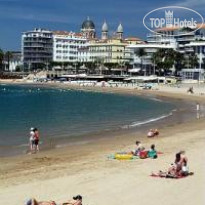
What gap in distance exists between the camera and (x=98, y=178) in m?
15.9

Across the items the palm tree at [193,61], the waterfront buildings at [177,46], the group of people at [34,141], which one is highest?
the waterfront buildings at [177,46]

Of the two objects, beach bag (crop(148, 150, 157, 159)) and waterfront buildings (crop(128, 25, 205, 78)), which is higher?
waterfront buildings (crop(128, 25, 205, 78))

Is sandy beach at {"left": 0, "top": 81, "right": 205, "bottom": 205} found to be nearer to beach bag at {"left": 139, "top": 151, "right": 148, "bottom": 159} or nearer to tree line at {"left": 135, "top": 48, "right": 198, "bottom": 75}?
beach bag at {"left": 139, "top": 151, "right": 148, "bottom": 159}

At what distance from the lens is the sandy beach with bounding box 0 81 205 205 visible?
1341 cm

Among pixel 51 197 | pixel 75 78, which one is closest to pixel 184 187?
pixel 51 197

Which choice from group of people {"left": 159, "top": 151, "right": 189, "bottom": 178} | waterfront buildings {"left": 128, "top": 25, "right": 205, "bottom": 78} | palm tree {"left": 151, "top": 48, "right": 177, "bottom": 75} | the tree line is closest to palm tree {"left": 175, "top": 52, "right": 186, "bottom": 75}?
the tree line

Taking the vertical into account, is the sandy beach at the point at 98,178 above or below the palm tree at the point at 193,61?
below

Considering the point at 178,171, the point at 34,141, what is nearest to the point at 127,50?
the point at 34,141

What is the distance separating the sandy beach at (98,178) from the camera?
1341cm

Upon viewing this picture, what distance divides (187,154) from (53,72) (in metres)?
162

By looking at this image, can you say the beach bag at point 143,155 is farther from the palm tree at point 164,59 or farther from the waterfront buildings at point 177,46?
the palm tree at point 164,59

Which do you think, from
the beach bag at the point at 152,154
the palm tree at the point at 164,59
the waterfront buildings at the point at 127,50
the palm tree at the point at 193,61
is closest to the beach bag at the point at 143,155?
the beach bag at the point at 152,154

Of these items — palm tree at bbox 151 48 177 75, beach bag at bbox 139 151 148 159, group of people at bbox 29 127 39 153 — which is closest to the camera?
beach bag at bbox 139 151 148 159

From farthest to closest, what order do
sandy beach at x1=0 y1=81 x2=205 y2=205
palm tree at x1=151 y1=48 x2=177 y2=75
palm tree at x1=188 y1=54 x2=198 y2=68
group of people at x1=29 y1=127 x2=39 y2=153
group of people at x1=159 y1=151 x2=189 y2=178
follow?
palm tree at x1=151 y1=48 x2=177 y2=75, palm tree at x1=188 y1=54 x2=198 y2=68, group of people at x1=29 y1=127 x2=39 y2=153, group of people at x1=159 y1=151 x2=189 y2=178, sandy beach at x1=0 y1=81 x2=205 y2=205
